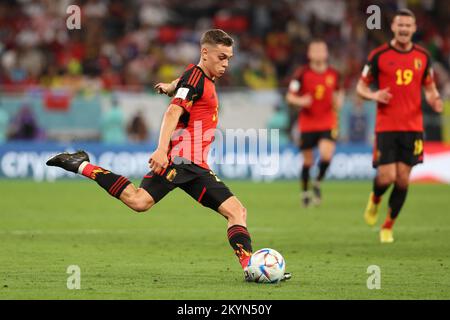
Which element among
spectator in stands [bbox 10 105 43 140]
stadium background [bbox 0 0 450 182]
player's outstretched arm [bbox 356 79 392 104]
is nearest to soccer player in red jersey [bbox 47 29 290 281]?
player's outstretched arm [bbox 356 79 392 104]

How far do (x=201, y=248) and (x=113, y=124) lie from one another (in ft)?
38.6

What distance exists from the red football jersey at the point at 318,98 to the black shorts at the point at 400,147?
219 inches

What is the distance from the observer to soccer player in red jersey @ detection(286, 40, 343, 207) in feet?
57.8

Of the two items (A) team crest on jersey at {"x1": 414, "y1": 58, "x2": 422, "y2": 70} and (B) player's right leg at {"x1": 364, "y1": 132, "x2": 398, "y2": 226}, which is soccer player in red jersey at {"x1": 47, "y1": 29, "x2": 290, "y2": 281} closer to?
(B) player's right leg at {"x1": 364, "y1": 132, "x2": 398, "y2": 226}

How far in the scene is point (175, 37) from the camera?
93.4 ft

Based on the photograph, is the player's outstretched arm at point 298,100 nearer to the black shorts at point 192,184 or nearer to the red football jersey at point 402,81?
the red football jersey at point 402,81

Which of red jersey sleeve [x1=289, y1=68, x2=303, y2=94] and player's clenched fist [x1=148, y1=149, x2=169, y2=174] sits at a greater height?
red jersey sleeve [x1=289, y1=68, x2=303, y2=94]

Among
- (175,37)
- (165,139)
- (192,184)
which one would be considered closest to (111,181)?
(192,184)

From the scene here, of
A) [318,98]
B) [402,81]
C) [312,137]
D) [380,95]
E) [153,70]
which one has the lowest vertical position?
[312,137]

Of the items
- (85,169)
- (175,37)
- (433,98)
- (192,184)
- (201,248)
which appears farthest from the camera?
(175,37)

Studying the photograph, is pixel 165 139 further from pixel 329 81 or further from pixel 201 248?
pixel 329 81

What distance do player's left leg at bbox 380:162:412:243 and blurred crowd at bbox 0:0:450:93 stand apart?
12614 mm

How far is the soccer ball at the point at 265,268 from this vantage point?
8680 millimetres
